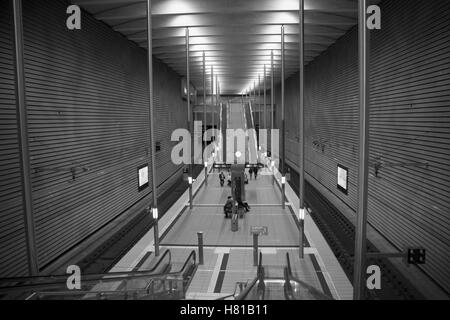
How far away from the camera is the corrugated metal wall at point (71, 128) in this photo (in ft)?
27.2

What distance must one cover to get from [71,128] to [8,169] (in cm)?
291

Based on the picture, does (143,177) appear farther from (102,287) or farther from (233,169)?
(102,287)

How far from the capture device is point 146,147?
18000 millimetres

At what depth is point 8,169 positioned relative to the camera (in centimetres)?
756

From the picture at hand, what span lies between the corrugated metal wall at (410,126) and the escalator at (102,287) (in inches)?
151

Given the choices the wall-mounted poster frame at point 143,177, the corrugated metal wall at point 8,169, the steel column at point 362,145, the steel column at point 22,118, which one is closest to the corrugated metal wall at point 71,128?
the corrugated metal wall at point 8,169

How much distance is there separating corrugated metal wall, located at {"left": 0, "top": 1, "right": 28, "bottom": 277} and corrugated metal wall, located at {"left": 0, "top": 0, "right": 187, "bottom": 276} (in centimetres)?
2

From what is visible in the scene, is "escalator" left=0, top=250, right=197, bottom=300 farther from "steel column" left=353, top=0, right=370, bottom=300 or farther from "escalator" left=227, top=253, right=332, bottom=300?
"steel column" left=353, top=0, right=370, bottom=300

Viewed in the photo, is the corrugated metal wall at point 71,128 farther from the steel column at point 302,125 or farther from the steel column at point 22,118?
the steel column at point 302,125

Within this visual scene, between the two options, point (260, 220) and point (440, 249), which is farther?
point (260, 220)

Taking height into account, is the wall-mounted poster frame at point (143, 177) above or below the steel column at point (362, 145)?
below
